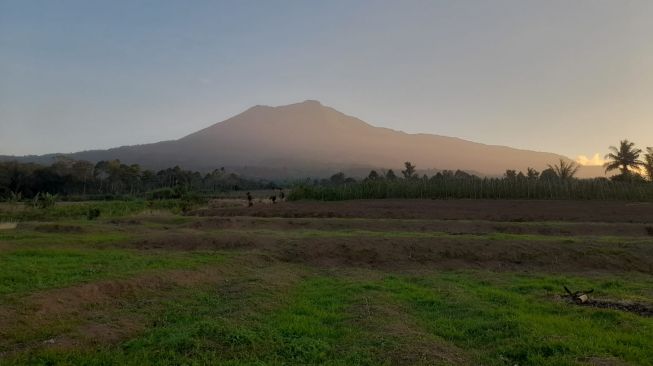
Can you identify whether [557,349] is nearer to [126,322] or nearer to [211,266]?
[126,322]

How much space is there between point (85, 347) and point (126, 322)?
1376 millimetres

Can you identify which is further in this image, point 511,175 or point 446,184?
point 511,175

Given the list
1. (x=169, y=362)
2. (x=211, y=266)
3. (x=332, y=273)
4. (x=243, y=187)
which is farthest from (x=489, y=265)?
(x=243, y=187)

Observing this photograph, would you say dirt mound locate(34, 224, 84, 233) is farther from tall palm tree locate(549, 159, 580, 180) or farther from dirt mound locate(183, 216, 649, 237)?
tall palm tree locate(549, 159, 580, 180)

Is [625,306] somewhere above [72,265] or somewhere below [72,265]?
below

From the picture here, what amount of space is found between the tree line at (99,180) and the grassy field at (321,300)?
161 feet

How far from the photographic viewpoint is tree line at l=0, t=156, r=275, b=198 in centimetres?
6906

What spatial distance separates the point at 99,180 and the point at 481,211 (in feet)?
246

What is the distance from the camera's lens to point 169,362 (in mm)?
6137

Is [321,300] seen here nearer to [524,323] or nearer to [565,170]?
[524,323]

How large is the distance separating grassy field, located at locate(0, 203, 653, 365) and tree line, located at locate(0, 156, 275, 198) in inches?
1929

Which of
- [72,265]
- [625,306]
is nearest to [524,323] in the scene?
[625,306]

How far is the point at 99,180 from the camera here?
87.4m

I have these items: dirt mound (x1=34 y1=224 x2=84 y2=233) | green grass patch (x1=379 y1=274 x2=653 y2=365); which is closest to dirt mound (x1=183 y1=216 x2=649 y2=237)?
dirt mound (x1=34 y1=224 x2=84 y2=233)
